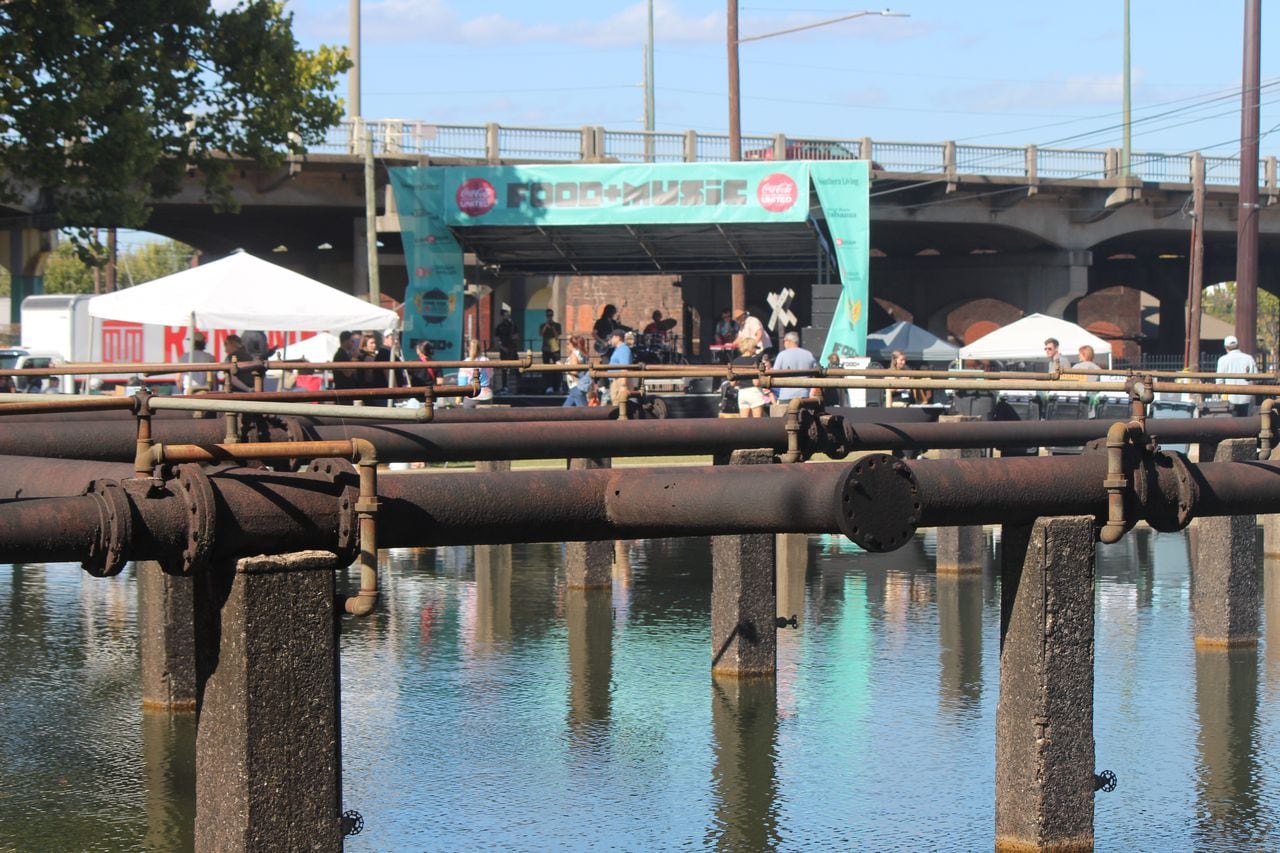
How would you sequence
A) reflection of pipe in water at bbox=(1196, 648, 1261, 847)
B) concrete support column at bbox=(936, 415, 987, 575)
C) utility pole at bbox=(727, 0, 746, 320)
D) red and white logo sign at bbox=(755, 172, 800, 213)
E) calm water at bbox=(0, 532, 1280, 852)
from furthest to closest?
utility pole at bbox=(727, 0, 746, 320) → red and white logo sign at bbox=(755, 172, 800, 213) → concrete support column at bbox=(936, 415, 987, 575) → reflection of pipe in water at bbox=(1196, 648, 1261, 847) → calm water at bbox=(0, 532, 1280, 852)

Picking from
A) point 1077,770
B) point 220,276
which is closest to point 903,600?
point 1077,770

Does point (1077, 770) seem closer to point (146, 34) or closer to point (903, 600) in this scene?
point (903, 600)

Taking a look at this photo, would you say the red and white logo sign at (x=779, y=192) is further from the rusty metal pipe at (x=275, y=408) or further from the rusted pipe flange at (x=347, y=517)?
the rusted pipe flange at (x=347, y=517)

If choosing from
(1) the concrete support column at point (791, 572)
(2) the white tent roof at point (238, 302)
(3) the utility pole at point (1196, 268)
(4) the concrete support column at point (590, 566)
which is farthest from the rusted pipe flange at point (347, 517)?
(3) the utility pole at point (1196, 268)

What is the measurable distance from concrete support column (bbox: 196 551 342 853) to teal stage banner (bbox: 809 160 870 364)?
26.8m

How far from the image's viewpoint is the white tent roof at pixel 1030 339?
3372 centimetres

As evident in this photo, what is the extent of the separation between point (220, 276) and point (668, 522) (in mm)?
15853

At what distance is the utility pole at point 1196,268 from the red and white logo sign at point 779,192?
10.6 m

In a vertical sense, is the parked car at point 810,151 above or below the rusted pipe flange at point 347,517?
above

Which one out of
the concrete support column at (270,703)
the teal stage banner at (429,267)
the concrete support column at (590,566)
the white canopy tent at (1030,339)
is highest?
the teal stage banner at (429,267)

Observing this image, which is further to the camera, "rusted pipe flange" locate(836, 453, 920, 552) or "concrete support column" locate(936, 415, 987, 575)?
"concrete support column" locate(936, 415, 987, 575)

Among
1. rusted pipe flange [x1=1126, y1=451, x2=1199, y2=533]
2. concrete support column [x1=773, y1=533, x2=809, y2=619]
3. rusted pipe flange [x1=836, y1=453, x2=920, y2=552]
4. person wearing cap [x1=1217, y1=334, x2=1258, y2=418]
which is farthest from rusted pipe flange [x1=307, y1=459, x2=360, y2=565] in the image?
person wearing cap [x1=1217, y1=334, x2=1258, y2=418]

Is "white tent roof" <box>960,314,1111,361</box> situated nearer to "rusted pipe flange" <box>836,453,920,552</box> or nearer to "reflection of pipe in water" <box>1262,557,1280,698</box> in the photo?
"reflection of pipe in water" <box>1262,557,1280,698</box>

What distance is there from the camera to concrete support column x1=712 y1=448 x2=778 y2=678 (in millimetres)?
11061
